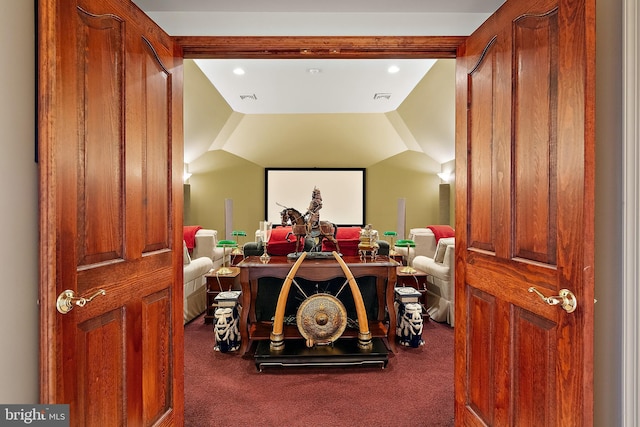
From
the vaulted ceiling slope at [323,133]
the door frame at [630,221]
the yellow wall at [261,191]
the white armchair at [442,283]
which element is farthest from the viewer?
the yellow wall at [261,191]

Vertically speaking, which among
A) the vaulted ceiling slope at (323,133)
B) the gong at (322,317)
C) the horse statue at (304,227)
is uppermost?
the vaulted ceiling slope at (323,133)

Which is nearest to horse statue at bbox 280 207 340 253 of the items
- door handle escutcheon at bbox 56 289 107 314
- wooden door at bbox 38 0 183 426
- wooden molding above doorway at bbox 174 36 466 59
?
wooden door at bbox 38 0 183 426

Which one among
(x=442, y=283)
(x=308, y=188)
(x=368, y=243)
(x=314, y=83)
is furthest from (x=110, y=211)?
(x=308, y=188)

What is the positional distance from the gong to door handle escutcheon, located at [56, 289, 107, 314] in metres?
1.69

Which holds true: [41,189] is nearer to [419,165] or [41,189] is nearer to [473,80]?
[473,80]

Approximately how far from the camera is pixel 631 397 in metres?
1.07

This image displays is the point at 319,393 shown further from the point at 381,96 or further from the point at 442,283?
the point at 381,96

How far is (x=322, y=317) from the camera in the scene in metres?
2.63

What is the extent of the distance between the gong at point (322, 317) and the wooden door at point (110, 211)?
3.49ft

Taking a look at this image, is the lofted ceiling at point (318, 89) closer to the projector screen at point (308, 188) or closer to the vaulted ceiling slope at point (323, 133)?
the vaulted ceiling slope at point (323, 133)

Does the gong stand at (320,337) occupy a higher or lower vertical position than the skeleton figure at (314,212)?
lower

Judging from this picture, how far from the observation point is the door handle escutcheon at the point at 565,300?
3.57 feet

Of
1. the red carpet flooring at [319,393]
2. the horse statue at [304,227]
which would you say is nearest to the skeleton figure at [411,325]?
the red carpet flooring at [319,393]

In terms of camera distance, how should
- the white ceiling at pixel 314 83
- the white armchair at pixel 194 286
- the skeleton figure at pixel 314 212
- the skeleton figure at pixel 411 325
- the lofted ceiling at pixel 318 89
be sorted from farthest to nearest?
the white ceiling at pixel 314 83, the white armchair at pixel 194 286, the skeleton figure at pixel 411 325, the skeleton figure at pixel 314 212, the lofted ceiling at pixel 318 89
